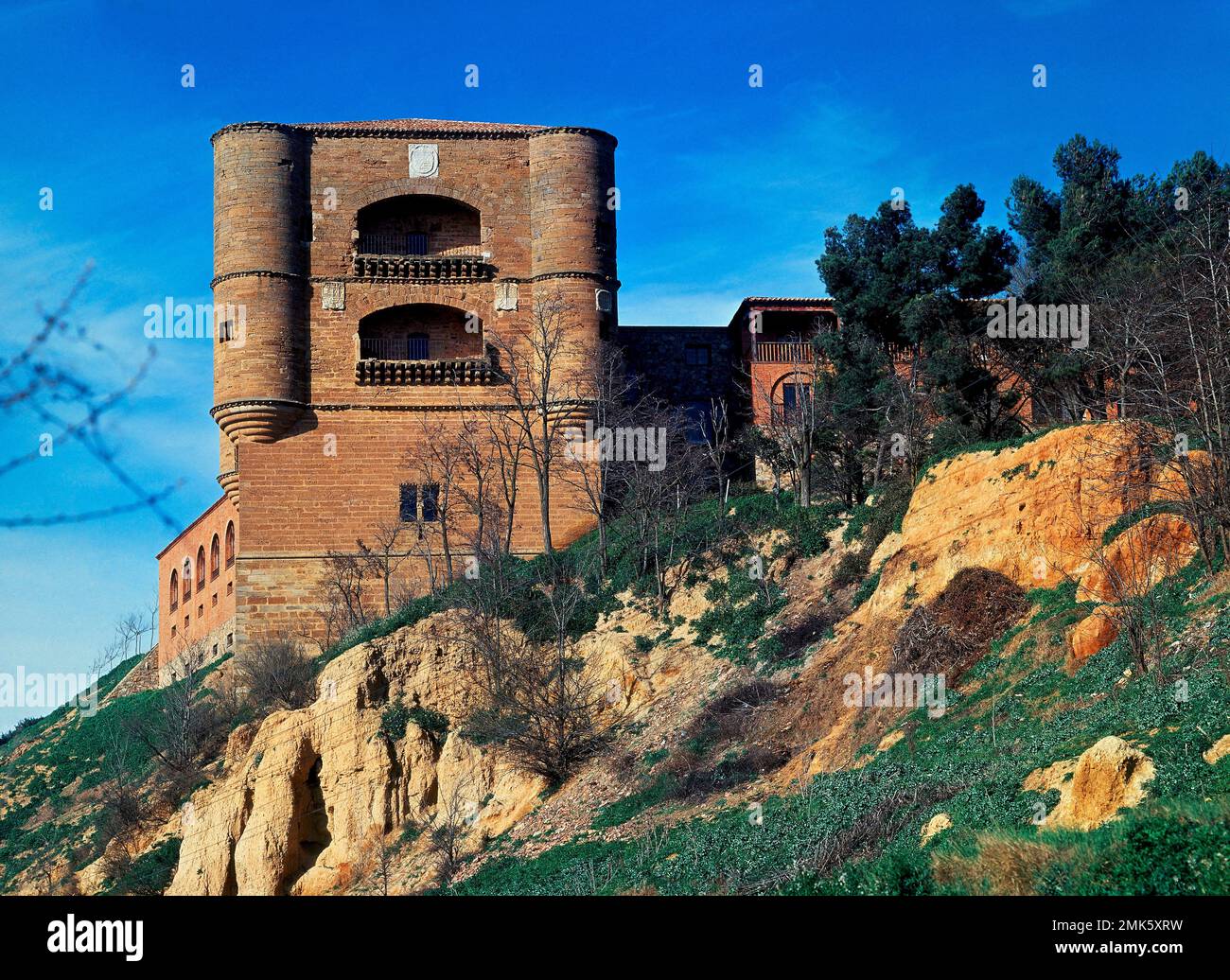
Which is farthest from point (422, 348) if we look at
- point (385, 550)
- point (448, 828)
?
point (448, 828)

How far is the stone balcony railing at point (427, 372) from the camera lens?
43.5 m

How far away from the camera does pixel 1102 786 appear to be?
17.7 meters

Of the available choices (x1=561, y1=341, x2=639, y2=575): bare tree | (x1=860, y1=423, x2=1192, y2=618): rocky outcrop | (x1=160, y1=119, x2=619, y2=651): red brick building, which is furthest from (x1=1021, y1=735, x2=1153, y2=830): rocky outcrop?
(x1=160, y1=119, x2=619, y2=651): red brick building

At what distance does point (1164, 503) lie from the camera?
84.5ft

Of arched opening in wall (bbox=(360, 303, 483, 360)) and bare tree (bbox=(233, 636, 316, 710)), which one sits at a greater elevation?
arched opening in wall (bbox=(360, 303, 483, 360))

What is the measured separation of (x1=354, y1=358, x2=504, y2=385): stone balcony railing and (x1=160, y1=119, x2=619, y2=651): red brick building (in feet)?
0.14

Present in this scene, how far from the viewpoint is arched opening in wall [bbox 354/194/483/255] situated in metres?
45.0

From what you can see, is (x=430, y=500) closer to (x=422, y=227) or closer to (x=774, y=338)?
(x=422, y=227)

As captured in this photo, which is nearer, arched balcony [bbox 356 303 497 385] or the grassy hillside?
the grassy hillside

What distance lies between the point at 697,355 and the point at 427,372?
9.57 m

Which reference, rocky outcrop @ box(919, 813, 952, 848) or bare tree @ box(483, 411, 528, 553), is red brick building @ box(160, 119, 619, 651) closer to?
bare tree @ box(483, 411, 528, 553)

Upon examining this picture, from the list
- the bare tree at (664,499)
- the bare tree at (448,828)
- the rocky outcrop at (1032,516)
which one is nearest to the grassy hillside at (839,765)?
the bare tree at (664,499)

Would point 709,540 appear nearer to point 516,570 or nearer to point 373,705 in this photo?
point 516,570
